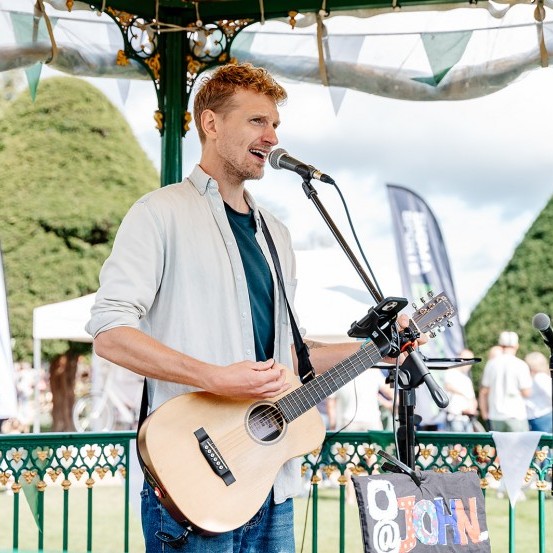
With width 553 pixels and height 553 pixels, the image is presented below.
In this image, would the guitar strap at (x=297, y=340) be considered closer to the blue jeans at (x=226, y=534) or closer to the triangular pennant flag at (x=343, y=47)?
the blue jeans at (x=226, y=534)

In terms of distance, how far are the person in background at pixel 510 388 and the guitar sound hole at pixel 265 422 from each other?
7.90 m

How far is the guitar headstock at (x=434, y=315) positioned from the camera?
3219 millimetres

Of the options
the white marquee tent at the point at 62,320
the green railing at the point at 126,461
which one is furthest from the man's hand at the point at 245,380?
the white marquee tent at the point at 62,320

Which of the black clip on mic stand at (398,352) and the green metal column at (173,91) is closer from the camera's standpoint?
the black clip on mic stand at (398,352)

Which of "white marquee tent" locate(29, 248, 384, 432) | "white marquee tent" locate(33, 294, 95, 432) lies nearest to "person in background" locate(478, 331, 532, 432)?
"white marquee tent" locate(29, 248, 384, 432)

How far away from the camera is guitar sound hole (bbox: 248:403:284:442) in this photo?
9.78 feet

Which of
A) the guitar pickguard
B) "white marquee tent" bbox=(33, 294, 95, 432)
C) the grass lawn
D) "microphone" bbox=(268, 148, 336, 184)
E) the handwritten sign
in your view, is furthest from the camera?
"white marquee tent" bbox=(33, 294, 95, 432)

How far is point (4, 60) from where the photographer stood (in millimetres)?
4711

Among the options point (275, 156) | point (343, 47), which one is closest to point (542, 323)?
point (275, 156)

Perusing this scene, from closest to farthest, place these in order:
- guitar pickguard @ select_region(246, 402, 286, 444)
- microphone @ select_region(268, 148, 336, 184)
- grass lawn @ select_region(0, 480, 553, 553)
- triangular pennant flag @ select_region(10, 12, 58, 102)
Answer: guitar pickguard @ select_region(246, 402, 286, 444), microphone @ select_region(268, 148, 336, 184), triangular pennant flag @ select_region(10, 12, 58, 102), grass lawn @ select_region(0, 480, 553, 553)

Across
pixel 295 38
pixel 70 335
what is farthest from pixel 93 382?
pixel 295 38

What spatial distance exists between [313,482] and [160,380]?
1.76 m

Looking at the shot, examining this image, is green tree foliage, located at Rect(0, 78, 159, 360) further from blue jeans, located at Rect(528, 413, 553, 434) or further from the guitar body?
the guitar body

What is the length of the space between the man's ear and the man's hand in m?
0.83
